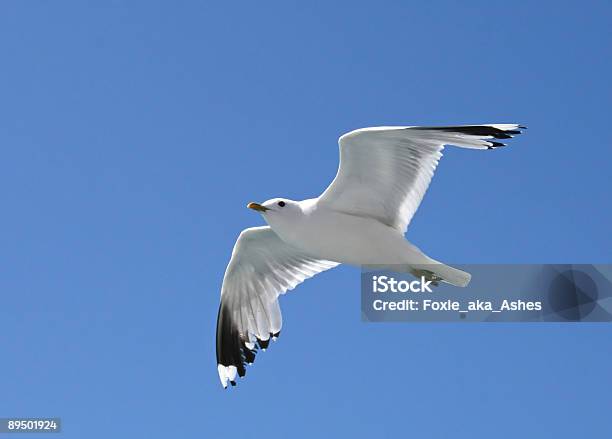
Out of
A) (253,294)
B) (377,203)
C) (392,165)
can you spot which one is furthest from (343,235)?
(253,294)

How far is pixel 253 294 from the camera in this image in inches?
375

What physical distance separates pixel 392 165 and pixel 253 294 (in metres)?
2.29

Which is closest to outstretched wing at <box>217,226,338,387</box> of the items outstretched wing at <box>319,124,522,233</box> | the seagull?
the seagull

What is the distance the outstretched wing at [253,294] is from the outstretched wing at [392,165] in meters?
1.34

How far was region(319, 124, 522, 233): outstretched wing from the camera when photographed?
7.40 metres

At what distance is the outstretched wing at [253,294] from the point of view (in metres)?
9.33

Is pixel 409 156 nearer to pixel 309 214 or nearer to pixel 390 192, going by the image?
pixel 390 192

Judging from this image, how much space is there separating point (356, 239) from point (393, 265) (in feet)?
1.16

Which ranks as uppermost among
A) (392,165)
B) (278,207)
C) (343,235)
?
(392,165)

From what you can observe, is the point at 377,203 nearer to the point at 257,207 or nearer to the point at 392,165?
the point at 392,165

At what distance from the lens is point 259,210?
26.3 feet

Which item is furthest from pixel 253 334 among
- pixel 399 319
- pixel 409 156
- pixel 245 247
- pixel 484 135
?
pixel 484 135

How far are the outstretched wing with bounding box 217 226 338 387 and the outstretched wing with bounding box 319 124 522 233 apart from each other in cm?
134

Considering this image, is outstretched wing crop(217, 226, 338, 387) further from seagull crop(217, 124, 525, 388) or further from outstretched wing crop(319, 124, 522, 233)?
outstretched wing crop(319, 124, 522, 233)
